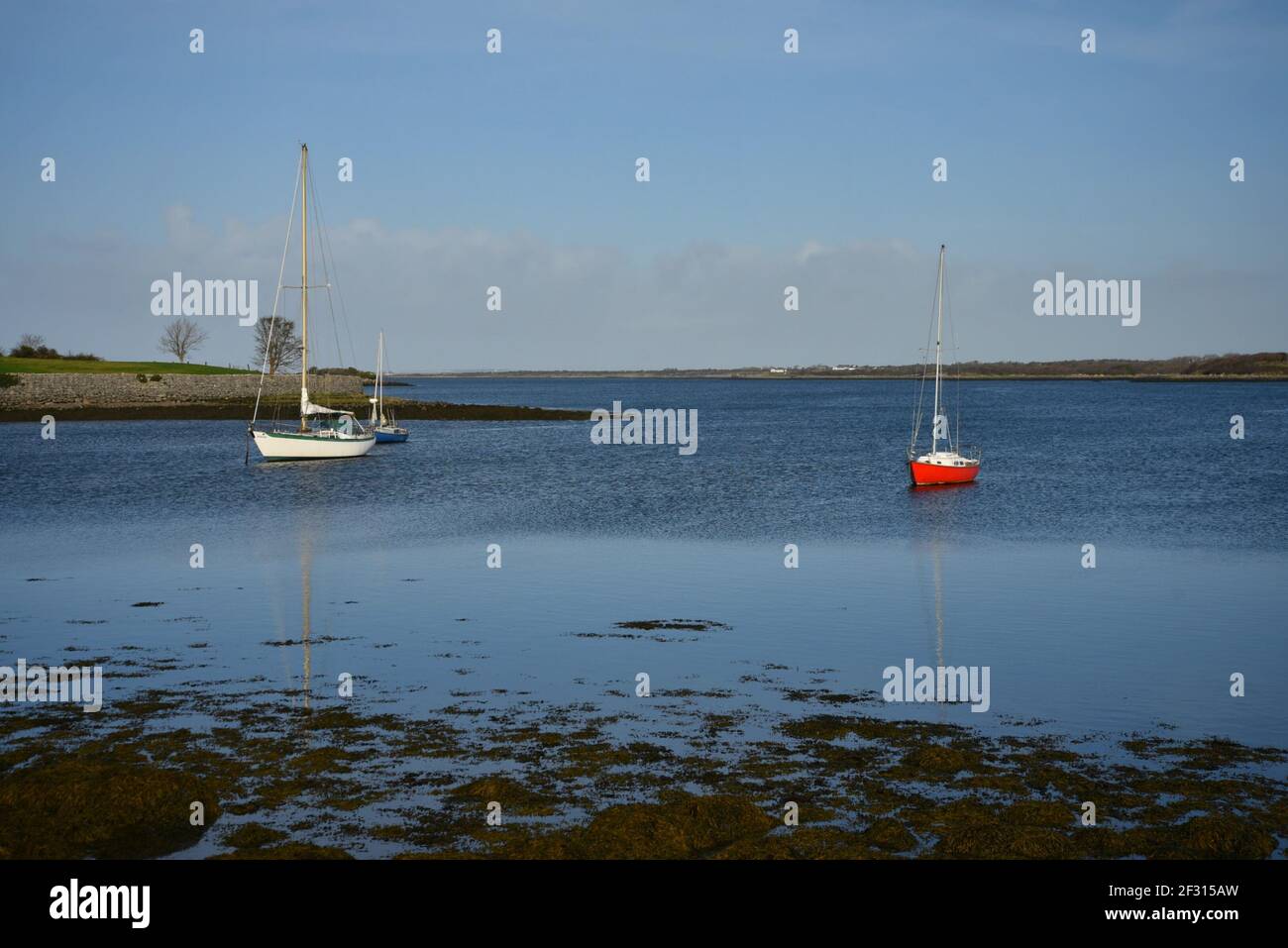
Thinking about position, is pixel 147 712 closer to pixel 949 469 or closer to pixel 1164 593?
pixel 1164 593

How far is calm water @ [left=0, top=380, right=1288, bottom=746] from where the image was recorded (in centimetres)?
1806

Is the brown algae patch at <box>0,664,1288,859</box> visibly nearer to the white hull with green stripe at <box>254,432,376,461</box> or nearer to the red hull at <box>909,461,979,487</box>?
the red hull at <box>909,461,979,487</box>

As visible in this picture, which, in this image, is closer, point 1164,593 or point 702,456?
point 1164,593

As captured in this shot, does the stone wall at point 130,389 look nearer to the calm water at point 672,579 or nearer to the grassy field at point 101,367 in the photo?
the grassy field at point 101,367

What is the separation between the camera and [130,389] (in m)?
114

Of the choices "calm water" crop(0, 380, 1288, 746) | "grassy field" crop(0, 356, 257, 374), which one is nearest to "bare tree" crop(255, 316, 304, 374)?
"grassy field" crop(0, 356, 257, 374)

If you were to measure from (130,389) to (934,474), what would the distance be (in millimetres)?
86093

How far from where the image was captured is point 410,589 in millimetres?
25969

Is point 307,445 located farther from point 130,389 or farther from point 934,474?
point 130,389

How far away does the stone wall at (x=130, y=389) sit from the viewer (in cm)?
10819
